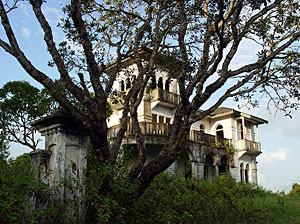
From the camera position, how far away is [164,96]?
2195 centimetres

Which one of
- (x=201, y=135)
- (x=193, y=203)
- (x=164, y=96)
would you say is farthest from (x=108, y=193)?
(x=201, y=135)

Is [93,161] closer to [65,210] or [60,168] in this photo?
[60,168]

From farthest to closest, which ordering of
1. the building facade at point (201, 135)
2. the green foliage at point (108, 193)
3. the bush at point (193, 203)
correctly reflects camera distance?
the building facade at point (201, 135) < the bush at point (193, 203) < the green foliage at point (108, 193)

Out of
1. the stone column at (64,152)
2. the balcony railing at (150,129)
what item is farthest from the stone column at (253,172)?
the stone column at (64,152)

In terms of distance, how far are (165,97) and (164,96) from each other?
119 millimetres

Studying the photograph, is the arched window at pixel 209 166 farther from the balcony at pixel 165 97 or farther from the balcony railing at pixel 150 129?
the balcony railing at pixel 150 129

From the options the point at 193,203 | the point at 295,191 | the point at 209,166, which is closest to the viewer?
the point at 193,203

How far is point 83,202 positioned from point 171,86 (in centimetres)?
1874

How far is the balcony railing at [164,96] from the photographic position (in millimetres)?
21592

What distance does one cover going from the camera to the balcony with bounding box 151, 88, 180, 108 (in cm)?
2159

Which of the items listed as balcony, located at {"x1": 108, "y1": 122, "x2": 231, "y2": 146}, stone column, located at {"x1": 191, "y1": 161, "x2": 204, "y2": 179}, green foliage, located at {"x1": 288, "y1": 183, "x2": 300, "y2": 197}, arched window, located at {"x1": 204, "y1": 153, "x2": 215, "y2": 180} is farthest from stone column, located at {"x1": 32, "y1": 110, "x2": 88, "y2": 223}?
arched window, located at {"x1": 204, "y1": 153, "x2": 215, "y2": 180}

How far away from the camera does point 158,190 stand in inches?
256

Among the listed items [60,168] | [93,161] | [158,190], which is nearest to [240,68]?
[158,190]

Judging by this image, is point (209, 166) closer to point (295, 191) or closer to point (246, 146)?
point (246, 146)
